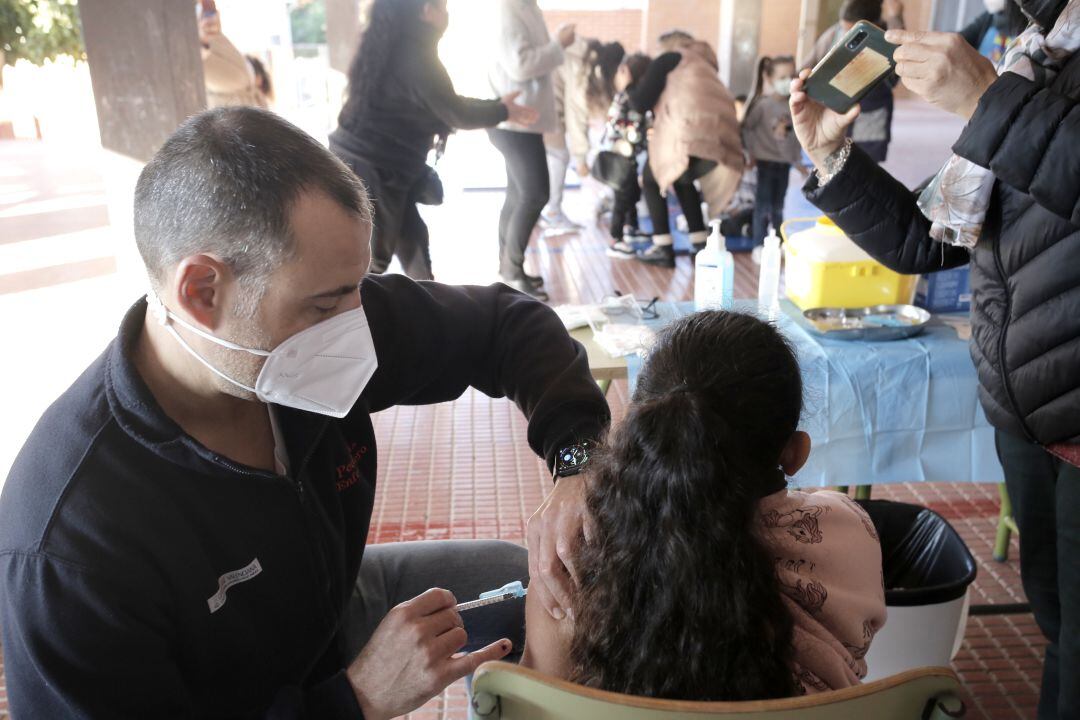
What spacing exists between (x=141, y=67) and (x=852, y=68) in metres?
3.03

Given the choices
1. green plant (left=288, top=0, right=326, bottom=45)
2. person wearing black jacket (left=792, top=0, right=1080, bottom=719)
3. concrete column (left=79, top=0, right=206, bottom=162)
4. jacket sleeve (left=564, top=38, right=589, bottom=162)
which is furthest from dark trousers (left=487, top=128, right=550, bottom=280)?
green plant (left=288, top=0, right=326, bottom=45)

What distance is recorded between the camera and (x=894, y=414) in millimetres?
2078

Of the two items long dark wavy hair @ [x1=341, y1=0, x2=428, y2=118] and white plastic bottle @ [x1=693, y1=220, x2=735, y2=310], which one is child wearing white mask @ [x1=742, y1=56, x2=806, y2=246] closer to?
long dark wavy hair @ [x1=341, y1=0, x2=428, y2=118]

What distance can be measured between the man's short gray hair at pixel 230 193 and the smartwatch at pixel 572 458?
0.52 meters

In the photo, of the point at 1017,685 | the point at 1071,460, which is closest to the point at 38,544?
the point at 1071,460

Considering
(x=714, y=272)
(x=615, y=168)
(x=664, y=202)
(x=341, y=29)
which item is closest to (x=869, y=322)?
(x=714, y=272)

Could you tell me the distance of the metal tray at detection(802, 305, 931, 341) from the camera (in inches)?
84.2

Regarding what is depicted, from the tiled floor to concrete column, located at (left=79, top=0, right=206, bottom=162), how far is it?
1169 millimetres

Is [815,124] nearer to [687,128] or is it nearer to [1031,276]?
[1031,276]

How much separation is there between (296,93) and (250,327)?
10.2 m

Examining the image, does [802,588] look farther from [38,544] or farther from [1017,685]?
[1017,685]

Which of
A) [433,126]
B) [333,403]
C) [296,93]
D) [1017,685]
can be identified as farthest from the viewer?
[296,93]

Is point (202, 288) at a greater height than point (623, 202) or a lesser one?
greater

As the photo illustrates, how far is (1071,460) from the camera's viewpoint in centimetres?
146
